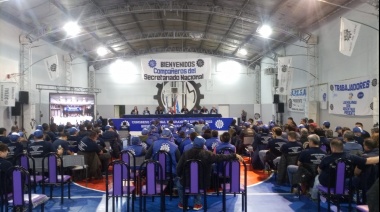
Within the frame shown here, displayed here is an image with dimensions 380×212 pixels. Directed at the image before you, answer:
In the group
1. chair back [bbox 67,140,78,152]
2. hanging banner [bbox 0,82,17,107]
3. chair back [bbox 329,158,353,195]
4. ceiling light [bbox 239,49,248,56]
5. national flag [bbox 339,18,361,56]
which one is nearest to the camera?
chair back [bbox 329,158,353,195]

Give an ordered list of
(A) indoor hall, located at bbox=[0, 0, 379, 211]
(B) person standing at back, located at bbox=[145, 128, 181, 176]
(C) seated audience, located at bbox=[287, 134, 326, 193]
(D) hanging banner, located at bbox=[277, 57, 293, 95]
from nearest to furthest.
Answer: (C) seated audience, located at bbox=[287, 134, 326, 193]
(B) person standing at back, located at bbox=[145, 128, 181, 176]
(A) indoor hall, located at bbox=[0, 0, 379, 211]
(D) hanging banner, located at bbox=[277, 57, 293, 95]

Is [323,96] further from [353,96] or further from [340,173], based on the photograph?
[340,173]

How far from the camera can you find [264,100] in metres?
25.9

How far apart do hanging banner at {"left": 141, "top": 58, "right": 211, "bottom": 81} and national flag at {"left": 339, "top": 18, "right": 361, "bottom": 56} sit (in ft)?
23.8

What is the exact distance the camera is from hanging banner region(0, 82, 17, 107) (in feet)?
41.4

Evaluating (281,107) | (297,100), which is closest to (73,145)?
(297,100)

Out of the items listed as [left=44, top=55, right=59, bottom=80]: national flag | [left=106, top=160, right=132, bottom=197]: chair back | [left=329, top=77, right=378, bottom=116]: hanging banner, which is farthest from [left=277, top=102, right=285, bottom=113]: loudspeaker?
[left=106, top=160, right=132, bottom=197]: chair back

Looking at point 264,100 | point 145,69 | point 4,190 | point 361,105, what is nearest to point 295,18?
point 361,105

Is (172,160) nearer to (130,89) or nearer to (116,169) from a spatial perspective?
(116,169)

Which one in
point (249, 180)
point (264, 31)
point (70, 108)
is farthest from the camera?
point (70, 108)

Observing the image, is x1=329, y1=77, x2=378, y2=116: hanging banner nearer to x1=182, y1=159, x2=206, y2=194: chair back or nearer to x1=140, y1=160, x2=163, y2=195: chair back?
x1=182, y1=159, x2=206, y2=194: chair back

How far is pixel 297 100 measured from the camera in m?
18.9

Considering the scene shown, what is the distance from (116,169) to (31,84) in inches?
534

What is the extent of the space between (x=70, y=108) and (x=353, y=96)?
1479 cm
